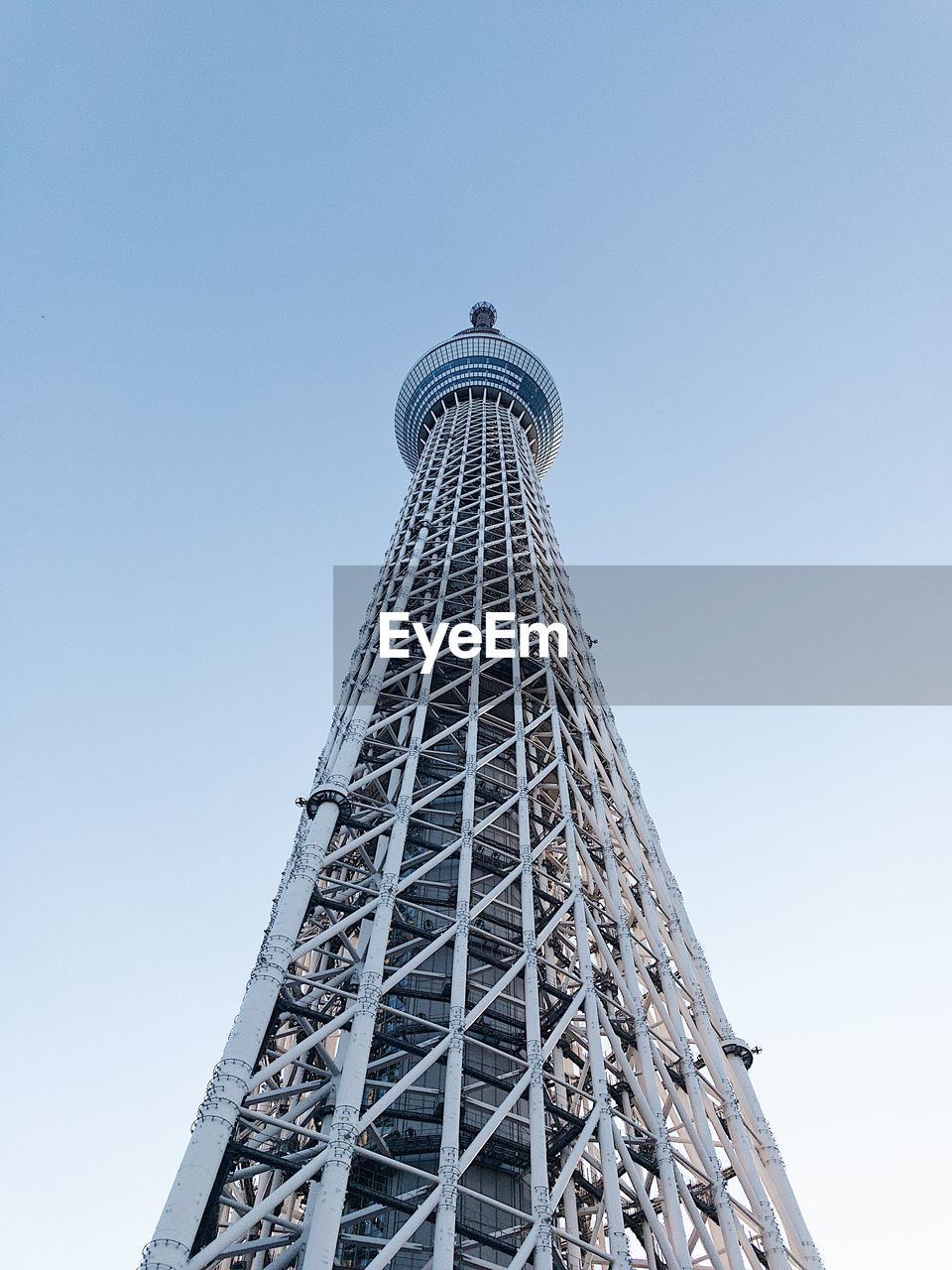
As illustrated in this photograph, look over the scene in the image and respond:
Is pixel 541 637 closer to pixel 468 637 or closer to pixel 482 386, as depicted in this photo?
pixel 468 637

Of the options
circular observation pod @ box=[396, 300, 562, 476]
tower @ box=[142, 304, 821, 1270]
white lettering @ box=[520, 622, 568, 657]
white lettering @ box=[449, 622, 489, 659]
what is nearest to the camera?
tower @ box=[142, 304, 821, 1270]

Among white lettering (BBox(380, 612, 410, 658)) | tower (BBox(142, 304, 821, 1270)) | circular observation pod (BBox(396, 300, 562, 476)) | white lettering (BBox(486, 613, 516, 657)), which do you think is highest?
circular observation pod (BBox(396, 300, 562, 476))

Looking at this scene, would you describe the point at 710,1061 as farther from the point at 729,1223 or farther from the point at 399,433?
the point at 399,433

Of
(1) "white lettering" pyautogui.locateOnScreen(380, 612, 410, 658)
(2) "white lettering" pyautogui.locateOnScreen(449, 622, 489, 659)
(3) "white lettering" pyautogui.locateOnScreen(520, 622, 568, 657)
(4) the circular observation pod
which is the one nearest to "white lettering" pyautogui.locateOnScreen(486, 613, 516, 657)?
(3) "white lettering" pyautogui.locateOnScreen(520, 622, 568, 657)

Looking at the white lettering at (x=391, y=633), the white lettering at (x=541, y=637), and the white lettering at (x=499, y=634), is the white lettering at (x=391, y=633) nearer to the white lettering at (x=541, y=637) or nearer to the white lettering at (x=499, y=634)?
the white lettering at (x=499, y=634)

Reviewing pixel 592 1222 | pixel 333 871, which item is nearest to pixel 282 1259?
pixel 592 1222

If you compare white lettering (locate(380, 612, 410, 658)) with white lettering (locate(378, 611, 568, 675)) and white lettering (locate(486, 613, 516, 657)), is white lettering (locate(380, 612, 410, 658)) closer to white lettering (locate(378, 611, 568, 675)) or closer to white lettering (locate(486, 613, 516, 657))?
white lettering (locate(378, 611, 568, 675))
